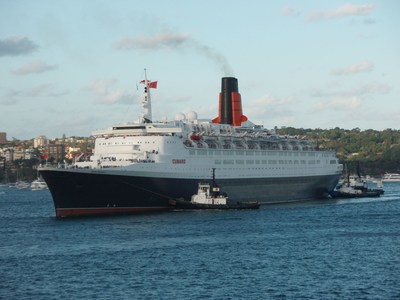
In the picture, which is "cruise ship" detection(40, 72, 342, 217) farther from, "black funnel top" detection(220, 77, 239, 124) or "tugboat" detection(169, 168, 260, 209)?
"tugboat" detection(169, 168, 260, 209)

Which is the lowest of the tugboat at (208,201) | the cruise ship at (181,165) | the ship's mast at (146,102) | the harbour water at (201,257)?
the harbour water at (201,257)

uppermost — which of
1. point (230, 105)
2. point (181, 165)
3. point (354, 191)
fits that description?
point (230, 105)

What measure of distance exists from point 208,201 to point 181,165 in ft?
15.3

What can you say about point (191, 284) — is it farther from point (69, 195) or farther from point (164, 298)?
point (69, 195)

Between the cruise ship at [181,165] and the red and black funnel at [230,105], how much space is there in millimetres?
133

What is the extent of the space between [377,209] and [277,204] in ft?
43.6

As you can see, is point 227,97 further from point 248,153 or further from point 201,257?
point 201,257

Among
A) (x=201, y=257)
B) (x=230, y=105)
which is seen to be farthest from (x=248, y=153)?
(x=201, y=257)

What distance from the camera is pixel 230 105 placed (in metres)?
105

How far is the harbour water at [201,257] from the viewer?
4034 centimetres

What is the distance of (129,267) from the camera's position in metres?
46.6

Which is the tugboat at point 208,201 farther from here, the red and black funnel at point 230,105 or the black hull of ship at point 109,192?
the red and black funnel at point 230,105

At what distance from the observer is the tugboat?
263 ft

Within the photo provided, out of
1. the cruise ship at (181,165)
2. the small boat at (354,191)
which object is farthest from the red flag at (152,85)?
the small boat at (354,191)
